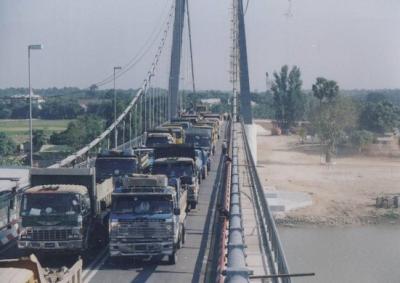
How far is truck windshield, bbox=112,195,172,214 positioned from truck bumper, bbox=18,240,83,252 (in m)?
1.02

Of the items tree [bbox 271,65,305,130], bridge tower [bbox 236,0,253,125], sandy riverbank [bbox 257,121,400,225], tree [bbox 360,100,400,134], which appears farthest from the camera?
tree [bbox 271,65,305,130]

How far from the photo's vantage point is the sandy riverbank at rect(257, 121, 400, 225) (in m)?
54.7

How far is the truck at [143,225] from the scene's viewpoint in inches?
534

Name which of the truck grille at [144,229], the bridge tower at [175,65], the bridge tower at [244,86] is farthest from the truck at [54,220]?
the bridge tower at [175,65]

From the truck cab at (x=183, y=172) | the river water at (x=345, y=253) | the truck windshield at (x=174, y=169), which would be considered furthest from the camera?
the river water at (x=345, y=253)

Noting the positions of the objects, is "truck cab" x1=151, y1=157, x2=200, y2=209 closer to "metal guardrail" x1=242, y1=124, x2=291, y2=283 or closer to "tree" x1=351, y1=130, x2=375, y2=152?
"metal guardrail" x1=242, y1=124, x2=291, y2=283

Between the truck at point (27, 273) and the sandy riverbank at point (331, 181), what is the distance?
42.9 metres

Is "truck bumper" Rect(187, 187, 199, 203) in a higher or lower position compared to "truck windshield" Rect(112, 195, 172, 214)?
lower

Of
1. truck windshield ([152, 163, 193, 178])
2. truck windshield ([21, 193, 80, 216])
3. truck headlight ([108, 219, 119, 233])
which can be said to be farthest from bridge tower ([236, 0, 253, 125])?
truck headlight ([108, 219, 119, 233])

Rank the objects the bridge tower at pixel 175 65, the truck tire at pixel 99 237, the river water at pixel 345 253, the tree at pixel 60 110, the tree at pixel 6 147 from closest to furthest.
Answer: the truck tire at pixel 99 237, the river water at pixel 345 253, the tree at pixel 6 147, the bridge tower at pixel 175 65, the tree at pixel 60 110

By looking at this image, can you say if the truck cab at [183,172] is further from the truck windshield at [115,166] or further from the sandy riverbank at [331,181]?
the sandy riverbank at [331,181]

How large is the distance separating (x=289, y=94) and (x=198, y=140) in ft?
273

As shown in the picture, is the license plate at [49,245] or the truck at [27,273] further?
the license plate at [49,245]

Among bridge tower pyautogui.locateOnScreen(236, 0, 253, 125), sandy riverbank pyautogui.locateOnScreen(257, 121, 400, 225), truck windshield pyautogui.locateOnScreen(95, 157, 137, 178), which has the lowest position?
sandy riverbank pyautogui.locateOnScreen(257, 121, 400, 225)
